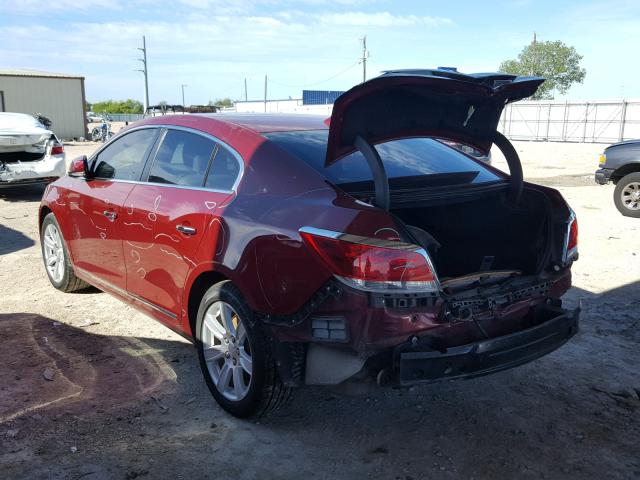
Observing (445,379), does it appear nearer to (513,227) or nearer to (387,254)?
(387,254)

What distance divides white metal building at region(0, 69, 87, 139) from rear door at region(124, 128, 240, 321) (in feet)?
98.3

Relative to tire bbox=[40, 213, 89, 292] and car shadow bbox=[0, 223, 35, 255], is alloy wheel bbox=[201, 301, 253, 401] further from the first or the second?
car shadow bbox=[0, 223, 35, 255]

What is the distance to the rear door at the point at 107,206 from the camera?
13.4 feet

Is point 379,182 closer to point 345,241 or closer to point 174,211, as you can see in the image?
point 345,241

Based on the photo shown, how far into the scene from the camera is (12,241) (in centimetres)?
741

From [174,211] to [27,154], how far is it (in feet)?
27.1

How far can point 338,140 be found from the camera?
2.98 meters

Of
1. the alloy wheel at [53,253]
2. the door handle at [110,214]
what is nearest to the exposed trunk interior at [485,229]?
the door handle at [110,214]

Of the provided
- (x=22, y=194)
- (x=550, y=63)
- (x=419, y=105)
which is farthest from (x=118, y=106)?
(x=419, y=105)

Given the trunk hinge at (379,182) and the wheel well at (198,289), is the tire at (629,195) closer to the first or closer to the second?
the trunk hinge at (379,182)

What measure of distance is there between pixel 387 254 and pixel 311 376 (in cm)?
72

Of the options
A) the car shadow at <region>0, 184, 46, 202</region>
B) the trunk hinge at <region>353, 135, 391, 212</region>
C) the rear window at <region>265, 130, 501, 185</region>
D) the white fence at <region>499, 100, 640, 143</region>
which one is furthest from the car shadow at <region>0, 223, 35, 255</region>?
the white fence at <region>499, 100, 640, 143</region>

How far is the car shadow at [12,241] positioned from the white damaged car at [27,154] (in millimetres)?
2178

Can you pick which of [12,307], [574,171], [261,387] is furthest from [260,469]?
[574,171]
